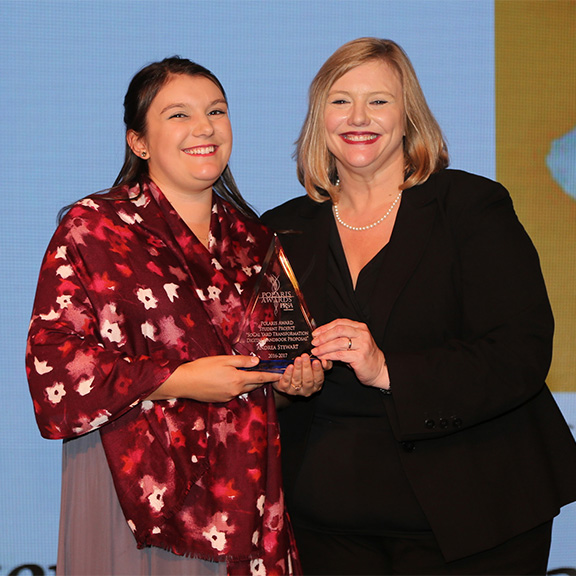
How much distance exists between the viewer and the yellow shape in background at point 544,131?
2848 millimetres

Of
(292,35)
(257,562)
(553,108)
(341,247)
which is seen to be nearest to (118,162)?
(292,35)

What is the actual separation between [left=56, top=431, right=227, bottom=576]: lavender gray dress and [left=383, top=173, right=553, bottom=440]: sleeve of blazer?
1.77 ft

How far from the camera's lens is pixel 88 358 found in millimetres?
1392

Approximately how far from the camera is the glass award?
149 centimetres

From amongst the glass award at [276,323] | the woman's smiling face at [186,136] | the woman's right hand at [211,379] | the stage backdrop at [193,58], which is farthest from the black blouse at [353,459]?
the stage backdrop at [193,58]

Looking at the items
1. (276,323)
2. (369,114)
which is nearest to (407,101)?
(369,114)

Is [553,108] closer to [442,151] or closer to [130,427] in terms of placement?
[442,151]

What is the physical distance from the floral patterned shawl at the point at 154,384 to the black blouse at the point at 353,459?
0.28ft

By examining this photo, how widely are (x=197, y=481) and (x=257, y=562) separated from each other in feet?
0.76

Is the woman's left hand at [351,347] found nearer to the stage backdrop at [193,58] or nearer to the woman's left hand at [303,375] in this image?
the woman's left hand at [303,375]

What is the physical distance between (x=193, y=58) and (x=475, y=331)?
155 cm

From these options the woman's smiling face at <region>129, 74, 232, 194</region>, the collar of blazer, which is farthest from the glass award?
the woman's smiling face at <region>129, 74, 232, 194</region>

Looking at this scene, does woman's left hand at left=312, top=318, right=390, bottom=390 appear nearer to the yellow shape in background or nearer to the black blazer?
the black blazer

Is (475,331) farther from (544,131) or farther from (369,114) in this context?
(544,131)
